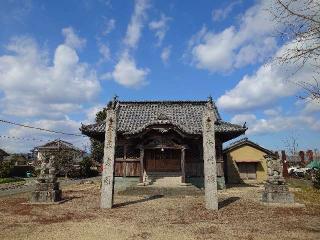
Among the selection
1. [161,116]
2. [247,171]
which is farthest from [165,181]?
[247,171]

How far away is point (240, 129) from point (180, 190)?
6571 millimetres

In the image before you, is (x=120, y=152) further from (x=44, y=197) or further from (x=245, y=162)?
(x=245, y=162)

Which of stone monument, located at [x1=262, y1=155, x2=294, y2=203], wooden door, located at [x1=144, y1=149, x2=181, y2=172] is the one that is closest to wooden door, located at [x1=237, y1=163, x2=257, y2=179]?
wooden door, located at [x1=144, y1=149, x2=181, y2=172]

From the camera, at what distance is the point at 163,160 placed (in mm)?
22641

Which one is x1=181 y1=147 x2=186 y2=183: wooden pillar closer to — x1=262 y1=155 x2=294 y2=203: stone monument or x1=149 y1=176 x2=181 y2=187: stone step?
x1=149 y1=176 x2=181 y2=187: stone step

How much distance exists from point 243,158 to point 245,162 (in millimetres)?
443

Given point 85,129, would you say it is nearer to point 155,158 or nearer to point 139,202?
point 155,158

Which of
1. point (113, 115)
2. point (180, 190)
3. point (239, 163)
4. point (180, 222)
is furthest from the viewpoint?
point (239, 163)

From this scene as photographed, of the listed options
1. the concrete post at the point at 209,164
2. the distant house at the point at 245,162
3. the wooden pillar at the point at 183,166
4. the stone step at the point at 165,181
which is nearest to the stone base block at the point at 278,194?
the concrete post at the point at 209,164

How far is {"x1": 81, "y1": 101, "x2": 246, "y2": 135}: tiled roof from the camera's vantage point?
23.0 metres

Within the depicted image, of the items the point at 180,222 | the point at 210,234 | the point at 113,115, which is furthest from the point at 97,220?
the point at 113,115

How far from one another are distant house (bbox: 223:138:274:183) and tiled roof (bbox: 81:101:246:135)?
24.7ft

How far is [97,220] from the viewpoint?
11.3 metres

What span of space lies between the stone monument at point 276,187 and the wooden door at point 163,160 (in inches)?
321
